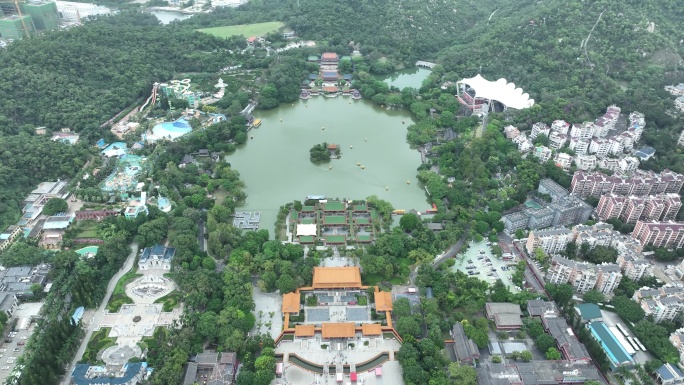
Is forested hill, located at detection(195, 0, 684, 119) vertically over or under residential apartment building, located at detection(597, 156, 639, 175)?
over

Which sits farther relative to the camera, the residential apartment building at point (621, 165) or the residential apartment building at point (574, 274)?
the residential apartment building at point (621, 165)

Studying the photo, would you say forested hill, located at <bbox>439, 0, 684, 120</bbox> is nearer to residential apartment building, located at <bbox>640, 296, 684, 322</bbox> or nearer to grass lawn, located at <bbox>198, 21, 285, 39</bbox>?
residential apartment building, located at <bbox>640, 296, 684, 322</bbox>

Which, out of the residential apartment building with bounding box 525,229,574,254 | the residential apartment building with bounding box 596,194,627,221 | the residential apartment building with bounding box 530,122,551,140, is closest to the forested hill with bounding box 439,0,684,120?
the residential apartment building with bounding box 530,122,551,140

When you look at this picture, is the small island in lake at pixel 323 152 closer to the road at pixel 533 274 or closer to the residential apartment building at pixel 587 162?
the road at pixel 533 274

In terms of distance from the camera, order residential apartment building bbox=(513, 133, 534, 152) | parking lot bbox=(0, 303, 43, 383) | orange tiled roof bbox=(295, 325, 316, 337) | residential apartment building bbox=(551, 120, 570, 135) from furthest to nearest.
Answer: residential apartment building bbox=(551, 120, 570, 135)
residential apartment building bbox=(513, 133, 534, 152)
orange tiled roof bbox=(295, 325, 316, 337)
parking lot bbox=(0, 303, 43, 383)

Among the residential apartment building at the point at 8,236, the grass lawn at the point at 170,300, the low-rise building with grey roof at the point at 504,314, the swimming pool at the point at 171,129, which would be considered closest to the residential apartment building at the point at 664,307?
the low-rise building with grey roof at the point at 504,314

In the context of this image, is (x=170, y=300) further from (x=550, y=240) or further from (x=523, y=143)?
(x=523, y=143)

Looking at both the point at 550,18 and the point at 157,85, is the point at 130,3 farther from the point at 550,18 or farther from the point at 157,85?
the point at 550,18
